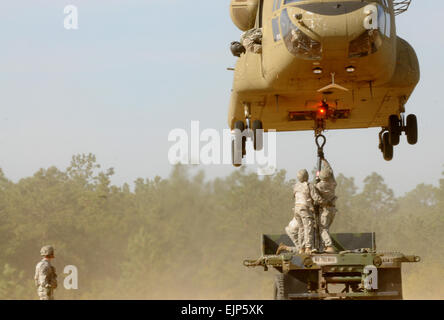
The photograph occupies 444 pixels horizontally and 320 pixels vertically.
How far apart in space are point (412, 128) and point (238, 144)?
3926 mm

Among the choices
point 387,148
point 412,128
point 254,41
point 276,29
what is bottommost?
point 387,148

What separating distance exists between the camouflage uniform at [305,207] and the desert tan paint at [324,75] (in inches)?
85.7

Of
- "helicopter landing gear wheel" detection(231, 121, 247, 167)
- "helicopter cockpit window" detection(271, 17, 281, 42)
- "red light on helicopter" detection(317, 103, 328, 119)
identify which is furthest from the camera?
"helicopter landing gear wheel" detection(231, 121, 247, 167)

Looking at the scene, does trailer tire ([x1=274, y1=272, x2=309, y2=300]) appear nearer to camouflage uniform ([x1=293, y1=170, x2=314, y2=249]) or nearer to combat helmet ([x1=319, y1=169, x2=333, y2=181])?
camouflage uniform ([x1=293, y1=170, x2=314, y2=249])

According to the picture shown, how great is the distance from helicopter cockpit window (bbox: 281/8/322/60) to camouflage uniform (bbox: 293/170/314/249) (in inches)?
85.4

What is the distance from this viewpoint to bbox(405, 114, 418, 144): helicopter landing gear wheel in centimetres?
1780

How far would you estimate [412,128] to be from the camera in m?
17.8

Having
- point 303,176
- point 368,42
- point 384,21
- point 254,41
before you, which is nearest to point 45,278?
point 303,176

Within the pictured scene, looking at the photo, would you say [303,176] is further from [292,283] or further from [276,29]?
[276,29]

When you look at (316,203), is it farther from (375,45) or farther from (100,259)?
(100,259)

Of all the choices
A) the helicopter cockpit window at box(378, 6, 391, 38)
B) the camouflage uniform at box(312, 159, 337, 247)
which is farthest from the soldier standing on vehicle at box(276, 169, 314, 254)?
the helicopter cockpit window at box(378, 6, 391, 38)
